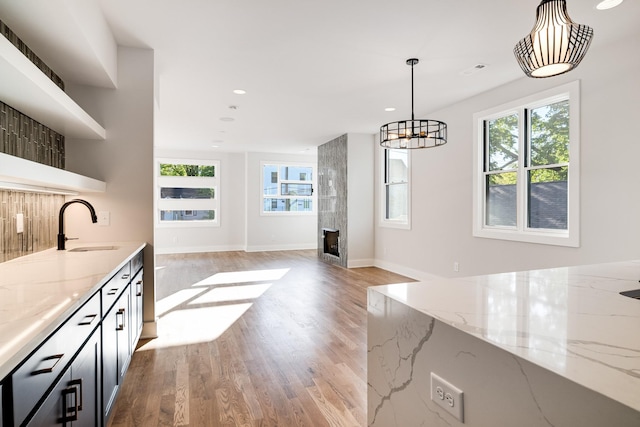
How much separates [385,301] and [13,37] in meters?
2.68

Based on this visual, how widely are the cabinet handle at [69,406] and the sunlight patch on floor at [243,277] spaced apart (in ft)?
14.1

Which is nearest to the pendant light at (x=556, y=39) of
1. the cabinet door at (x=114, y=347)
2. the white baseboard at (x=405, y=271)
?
the cabinet door at (x=114, y=347)

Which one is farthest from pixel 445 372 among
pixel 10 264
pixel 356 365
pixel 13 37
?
pixel 13 37

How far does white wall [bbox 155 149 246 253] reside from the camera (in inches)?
352

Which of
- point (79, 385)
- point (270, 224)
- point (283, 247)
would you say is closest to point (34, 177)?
point (79, 385)

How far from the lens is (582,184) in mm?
3398

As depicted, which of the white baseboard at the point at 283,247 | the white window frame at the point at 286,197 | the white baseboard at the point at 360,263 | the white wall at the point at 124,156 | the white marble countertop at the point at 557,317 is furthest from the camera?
the white window frame at the point at 286,197

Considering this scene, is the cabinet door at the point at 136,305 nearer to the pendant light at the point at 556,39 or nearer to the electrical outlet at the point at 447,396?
the electrical outlet at the point at 447,396

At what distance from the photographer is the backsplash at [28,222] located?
2.06 m

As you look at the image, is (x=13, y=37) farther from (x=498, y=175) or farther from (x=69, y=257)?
(x=498, y=175)

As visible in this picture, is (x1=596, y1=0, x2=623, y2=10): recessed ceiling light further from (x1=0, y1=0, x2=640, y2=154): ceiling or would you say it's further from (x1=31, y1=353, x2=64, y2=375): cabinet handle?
(x1=31, y1=353, x2=64, y2=375): cabinet handle

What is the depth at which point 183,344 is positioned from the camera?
310cm

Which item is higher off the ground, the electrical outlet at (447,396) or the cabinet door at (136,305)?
the electrical outlet at (447,396)

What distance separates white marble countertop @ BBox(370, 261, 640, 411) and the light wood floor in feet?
3.93
